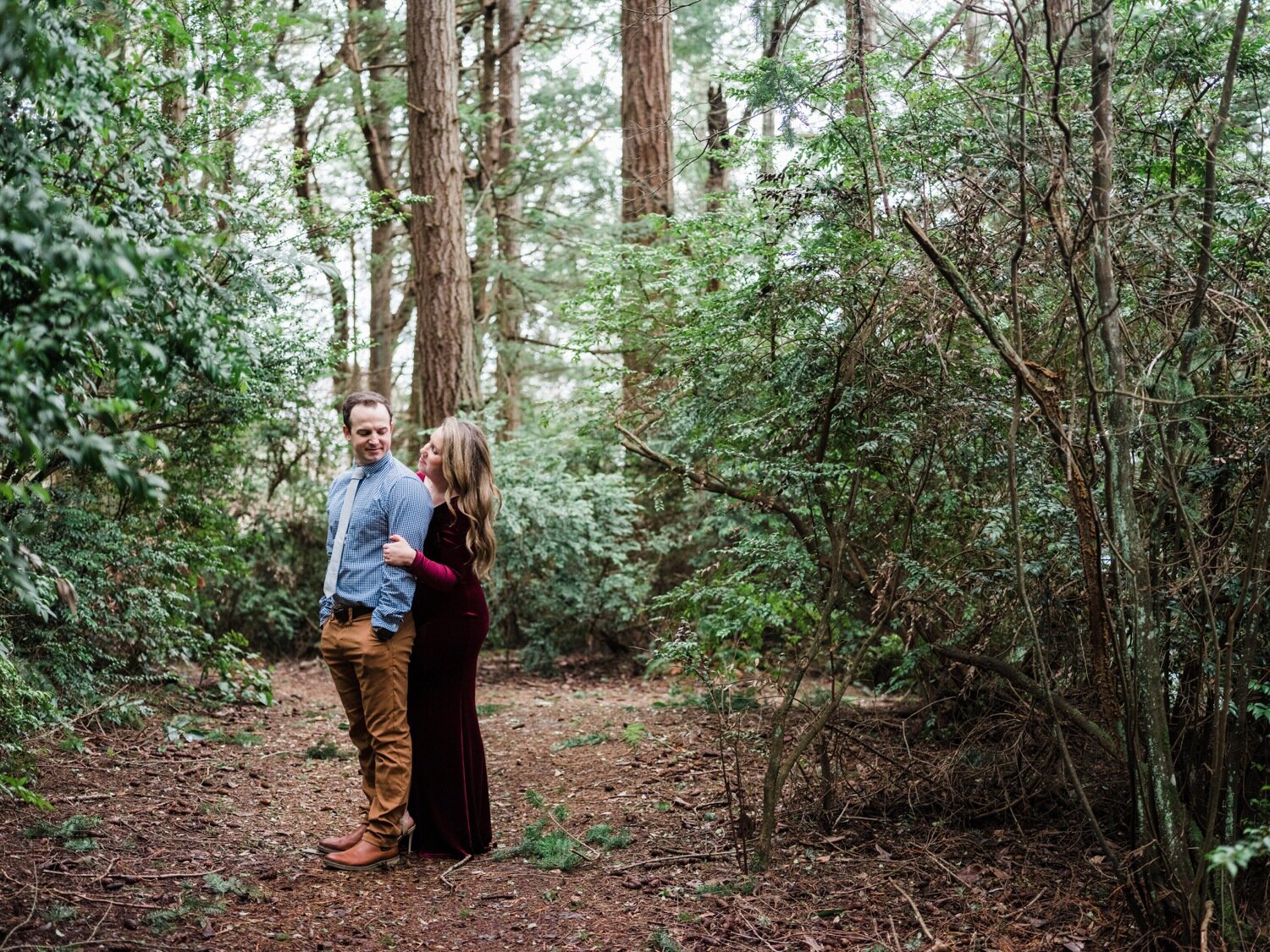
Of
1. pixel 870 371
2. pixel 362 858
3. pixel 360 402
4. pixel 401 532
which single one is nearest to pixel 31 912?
pixel 362 858

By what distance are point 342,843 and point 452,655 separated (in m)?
1.03

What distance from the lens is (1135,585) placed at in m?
3.42

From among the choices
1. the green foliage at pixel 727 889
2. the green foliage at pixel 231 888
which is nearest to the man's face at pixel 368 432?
the green foliage at pixel 231 888

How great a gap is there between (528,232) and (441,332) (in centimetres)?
636

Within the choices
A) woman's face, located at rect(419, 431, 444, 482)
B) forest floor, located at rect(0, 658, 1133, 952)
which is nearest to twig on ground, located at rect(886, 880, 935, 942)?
forest floor, located at rect(0, 658, 1133, 952)

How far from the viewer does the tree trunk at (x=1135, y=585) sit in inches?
135

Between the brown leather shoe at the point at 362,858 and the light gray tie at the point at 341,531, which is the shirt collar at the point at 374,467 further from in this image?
the brown leather shoe at the point at 362,858

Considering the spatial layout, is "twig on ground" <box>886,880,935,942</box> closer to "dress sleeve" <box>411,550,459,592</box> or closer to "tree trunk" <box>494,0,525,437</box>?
→ "dress sleeve" <box>411,550,459,592</box>

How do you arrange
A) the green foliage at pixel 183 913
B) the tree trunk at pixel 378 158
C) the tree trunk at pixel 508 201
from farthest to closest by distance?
1. the tree trunk at pixel 508 201
2. the tree trunk at pixel 378 158
3. the green foliage at pixel 183 913

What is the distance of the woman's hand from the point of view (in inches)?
183

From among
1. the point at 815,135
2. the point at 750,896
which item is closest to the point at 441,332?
the point at 815,135

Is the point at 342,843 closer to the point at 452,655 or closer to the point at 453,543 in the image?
the point at 452,655

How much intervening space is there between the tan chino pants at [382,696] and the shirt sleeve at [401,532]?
0.13 metres

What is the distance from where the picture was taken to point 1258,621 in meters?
3.53
